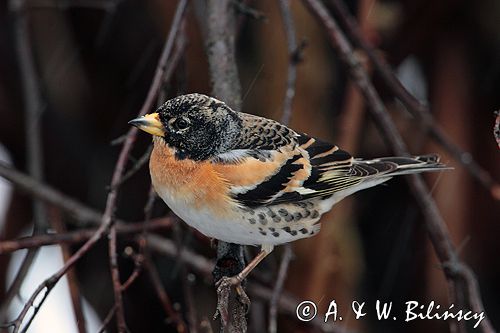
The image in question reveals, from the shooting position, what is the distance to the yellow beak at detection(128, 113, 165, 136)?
200 cm

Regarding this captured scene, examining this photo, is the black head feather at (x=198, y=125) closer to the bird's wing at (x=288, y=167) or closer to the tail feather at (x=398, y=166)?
the bird's wing at (x=288, y=167)

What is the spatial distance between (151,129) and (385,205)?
7.35ft

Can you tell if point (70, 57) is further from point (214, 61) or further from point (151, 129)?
point (151, 129)

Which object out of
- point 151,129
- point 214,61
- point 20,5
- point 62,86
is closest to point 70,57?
point 62,86

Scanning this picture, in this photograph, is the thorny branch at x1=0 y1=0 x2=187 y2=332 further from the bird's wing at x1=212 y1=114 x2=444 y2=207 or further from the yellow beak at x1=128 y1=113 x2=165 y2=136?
the bird's wing at x1=212 y1=114 x2=444 y2=207

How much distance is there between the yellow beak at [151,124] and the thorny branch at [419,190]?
0.76 meters

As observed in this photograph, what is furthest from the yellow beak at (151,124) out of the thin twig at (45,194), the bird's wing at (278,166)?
the thin twig at (45,194)

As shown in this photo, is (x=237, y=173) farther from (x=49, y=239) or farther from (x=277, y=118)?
(x=277, y=118)

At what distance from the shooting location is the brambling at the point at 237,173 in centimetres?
209

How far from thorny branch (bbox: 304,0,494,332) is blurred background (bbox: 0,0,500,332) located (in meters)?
0.80

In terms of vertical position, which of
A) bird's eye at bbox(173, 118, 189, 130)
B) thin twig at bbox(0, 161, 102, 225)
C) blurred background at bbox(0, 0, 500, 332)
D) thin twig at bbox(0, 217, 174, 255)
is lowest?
thin twig at bbox(0, 217, 174, 255)

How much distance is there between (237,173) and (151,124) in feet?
0.91

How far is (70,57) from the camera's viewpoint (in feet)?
12.8

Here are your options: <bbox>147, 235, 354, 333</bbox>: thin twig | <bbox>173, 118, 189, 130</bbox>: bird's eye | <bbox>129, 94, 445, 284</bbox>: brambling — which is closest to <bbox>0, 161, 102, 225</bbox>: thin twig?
<bbox>147, 235, 354, 333</bbox>: thin twig
